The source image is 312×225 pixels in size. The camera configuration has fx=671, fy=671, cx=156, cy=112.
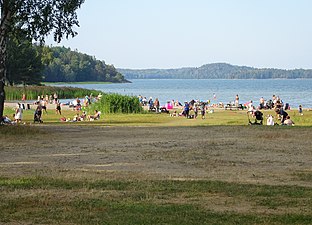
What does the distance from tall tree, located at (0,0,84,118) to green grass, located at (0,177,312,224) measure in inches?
484

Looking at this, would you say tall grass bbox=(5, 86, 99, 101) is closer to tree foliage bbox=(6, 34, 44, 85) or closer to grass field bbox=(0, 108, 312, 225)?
tree foliage bbox=(6, 34, 44, 85)

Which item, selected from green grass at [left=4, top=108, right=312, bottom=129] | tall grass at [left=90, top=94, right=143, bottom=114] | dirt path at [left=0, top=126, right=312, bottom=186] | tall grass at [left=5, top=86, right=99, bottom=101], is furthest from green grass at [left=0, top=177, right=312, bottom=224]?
tall grass at [left=5, top=86, right=99, bottom=101]

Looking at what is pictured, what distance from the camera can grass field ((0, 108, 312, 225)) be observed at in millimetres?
8547

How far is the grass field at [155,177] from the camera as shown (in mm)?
8547

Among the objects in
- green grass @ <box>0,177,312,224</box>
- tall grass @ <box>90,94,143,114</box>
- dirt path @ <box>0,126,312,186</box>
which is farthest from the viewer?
tall grass @ <box>90,94,143,114</box>

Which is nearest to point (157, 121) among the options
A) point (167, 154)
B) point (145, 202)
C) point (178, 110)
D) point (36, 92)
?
point (178, 110)

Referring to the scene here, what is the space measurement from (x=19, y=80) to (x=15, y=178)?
77871 mm

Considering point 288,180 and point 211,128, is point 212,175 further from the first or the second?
point 211,128

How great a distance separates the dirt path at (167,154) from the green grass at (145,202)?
1370mm

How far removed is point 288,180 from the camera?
41.0 ft

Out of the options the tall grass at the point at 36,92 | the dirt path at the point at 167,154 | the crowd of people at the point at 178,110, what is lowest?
the tall grass at the point at 36,92

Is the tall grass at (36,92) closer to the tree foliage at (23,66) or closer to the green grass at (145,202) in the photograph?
the tree foliage at (23,66)

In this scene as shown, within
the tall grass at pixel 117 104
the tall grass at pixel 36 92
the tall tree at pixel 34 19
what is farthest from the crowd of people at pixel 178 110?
the tall tree at pixel 34 19

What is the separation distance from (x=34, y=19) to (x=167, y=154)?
29.4ft
